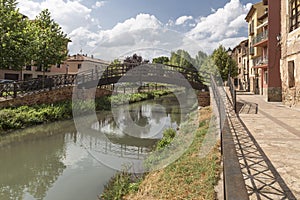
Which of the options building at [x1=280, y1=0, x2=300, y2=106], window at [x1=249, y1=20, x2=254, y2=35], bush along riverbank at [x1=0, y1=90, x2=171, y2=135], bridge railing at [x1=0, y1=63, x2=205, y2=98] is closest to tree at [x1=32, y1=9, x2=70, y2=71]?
bridge railing at [x1=0, y1=63, x2=205, y2=98]

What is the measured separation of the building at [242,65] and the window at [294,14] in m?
18.4

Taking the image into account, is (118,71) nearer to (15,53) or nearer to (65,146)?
(15,53)

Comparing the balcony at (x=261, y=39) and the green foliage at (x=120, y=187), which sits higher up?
the balcony at (x=261, y=39)

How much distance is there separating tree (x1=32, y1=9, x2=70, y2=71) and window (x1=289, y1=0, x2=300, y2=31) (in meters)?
16.3

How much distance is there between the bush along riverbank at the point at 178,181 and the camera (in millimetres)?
4125

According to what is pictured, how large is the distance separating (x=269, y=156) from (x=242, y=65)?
31031 millimetres

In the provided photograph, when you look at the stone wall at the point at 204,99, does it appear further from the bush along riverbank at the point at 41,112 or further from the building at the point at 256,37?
the building at the point at 256,37

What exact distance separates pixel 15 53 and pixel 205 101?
38.4ft

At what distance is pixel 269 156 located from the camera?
4238mm

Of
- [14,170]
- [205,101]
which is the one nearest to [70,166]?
[14,170]

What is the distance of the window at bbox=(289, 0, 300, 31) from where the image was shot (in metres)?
10.2

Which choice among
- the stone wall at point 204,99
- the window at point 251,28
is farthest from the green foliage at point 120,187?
the window at point 251,28

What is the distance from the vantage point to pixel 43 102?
1561cm

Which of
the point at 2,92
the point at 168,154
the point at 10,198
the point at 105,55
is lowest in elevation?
the point at 10,198
